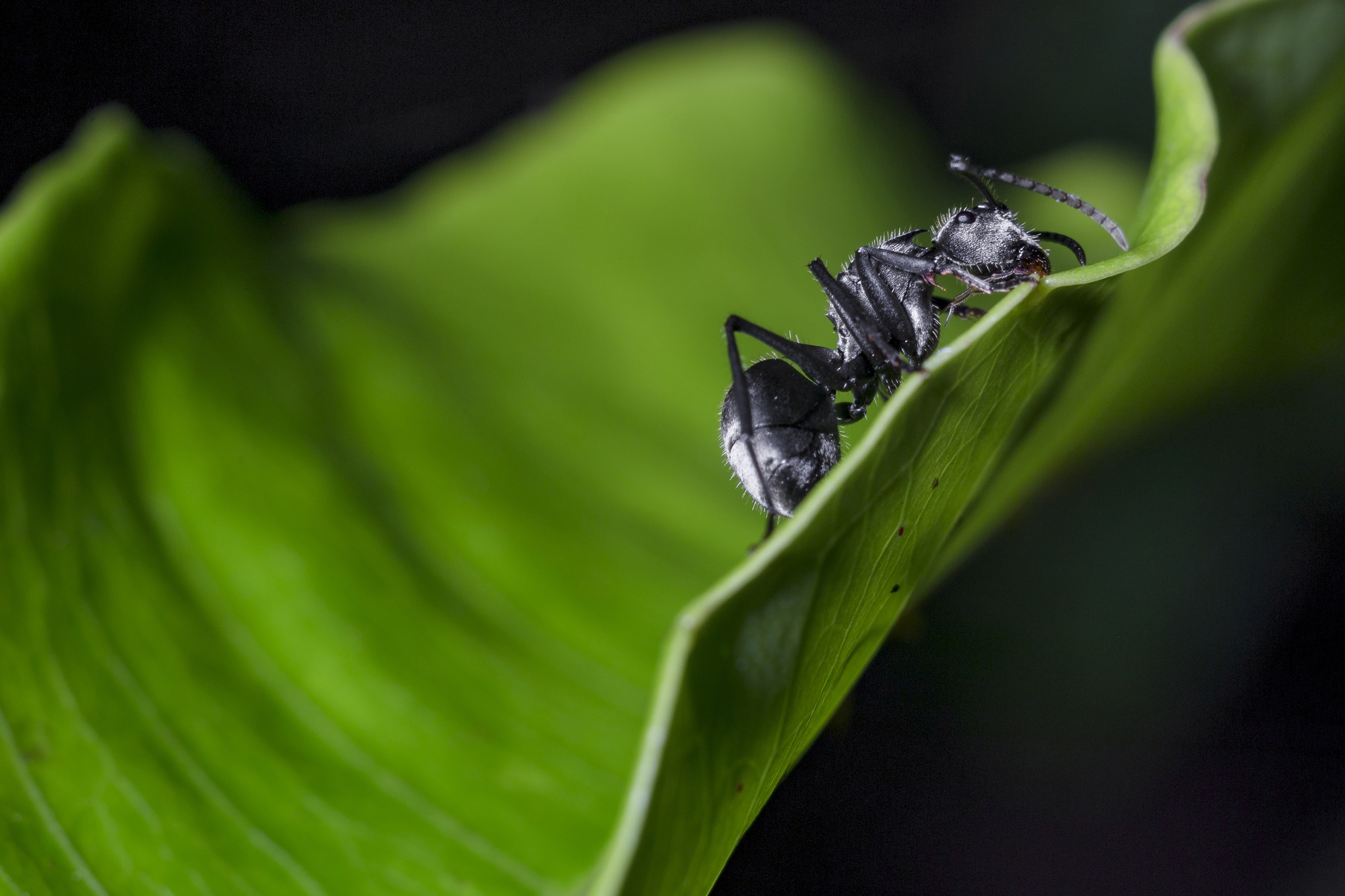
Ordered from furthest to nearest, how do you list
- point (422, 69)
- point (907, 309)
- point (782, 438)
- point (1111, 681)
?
point (422, 69), point (1111, 681), point (907, 309), point (782, 438)

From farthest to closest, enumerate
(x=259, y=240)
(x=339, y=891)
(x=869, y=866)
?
(x=259, y=240) < (x=869, y=866) < (x=339, y=891)

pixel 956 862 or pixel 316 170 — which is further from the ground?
pixel 316 170

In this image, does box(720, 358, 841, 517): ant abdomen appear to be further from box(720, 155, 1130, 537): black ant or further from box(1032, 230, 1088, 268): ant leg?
box(1032, 230, 1088, 268): ant leg

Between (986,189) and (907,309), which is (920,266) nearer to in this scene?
(907,309)

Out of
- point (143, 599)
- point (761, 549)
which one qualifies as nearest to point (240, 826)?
point (143, 599)

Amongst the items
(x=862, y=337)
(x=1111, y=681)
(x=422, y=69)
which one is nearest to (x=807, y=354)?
(x=862, y=337)

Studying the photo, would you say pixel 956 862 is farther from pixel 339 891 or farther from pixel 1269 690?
pixel 339 891

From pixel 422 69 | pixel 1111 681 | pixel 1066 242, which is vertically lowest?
pixel 1111 681
